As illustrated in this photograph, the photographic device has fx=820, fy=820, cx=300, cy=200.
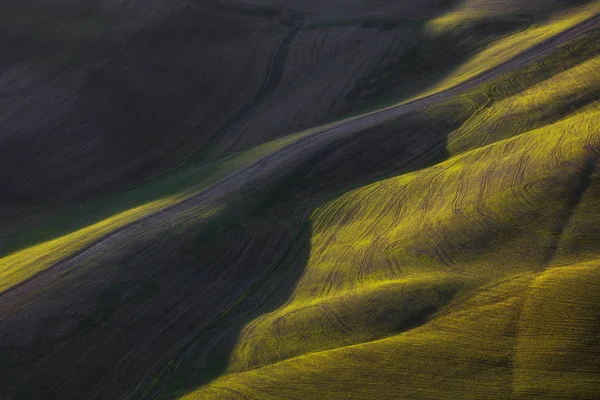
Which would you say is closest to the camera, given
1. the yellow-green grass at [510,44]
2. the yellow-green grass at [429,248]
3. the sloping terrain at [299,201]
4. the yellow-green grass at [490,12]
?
the sloping terrain at [299,201]

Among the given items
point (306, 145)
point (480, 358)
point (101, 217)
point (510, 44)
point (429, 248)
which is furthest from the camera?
point (510, 44)

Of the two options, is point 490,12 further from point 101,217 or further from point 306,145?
point 101,217

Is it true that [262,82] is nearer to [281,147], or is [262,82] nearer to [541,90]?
[281,147]

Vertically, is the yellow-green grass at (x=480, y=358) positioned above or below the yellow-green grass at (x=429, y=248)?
below

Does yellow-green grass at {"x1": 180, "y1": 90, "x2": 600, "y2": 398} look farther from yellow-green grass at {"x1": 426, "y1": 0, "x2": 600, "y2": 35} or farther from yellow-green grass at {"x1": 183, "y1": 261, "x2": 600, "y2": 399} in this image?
yellow-green grass at {"x1": 426, "y1": 0, "x2": 600, "y2": 35}

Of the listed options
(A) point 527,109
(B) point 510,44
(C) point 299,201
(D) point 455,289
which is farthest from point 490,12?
(D) point 455,289

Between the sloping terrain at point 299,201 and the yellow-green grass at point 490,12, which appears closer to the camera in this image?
the sloping terrain at point 299,201

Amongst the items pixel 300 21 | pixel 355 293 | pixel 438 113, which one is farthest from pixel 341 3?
pixel 355 293

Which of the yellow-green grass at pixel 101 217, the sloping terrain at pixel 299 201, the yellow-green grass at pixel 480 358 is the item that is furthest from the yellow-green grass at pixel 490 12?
the yellow-green grass at pixel 480 358

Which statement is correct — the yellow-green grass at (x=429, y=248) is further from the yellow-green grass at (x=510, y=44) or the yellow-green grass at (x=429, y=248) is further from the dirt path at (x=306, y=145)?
the yellow-green grass at (x=510, y=44)
